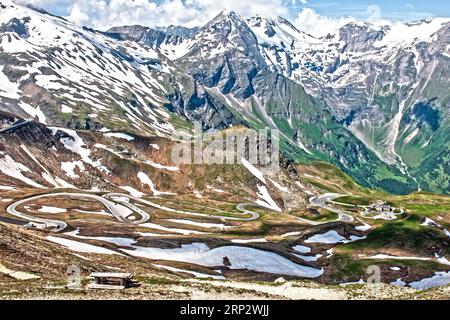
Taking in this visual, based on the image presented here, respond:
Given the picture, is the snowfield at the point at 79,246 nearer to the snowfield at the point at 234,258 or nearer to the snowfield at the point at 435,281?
the snowfield at the point at 234,258

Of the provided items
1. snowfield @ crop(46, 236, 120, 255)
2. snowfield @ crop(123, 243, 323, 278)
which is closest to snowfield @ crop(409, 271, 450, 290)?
snowfield @ crop(123, 243, 323, 278)

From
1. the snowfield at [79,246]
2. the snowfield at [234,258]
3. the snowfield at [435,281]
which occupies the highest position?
the snowfield at [79,246]

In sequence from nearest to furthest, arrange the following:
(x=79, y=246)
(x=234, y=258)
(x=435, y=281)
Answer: (x=79, y=246), (x=234, y=258), (x=435, y=281)

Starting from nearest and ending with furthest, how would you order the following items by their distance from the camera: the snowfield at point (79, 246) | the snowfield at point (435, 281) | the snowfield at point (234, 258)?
the snowfield at point (79, 246) < the snowfield at point (234, 258) < the snowfield at point (435, 281)

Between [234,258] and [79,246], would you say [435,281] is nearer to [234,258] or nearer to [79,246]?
[234,258]

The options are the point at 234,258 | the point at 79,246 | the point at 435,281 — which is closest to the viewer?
the point at 79,246

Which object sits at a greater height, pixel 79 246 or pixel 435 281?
pixel 79 246

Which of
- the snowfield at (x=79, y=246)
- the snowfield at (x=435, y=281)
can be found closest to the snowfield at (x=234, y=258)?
the snowfield at (x=79, y=246)

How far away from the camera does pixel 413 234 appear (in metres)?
195

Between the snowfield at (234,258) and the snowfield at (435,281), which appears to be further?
the snowfield at (435,281)

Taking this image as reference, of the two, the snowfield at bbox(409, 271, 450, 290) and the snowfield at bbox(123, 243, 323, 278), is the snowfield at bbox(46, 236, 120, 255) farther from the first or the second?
the snowfield at bbox(409, 271, 450, 290)

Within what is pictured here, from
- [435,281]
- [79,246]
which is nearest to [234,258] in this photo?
[79,246]
